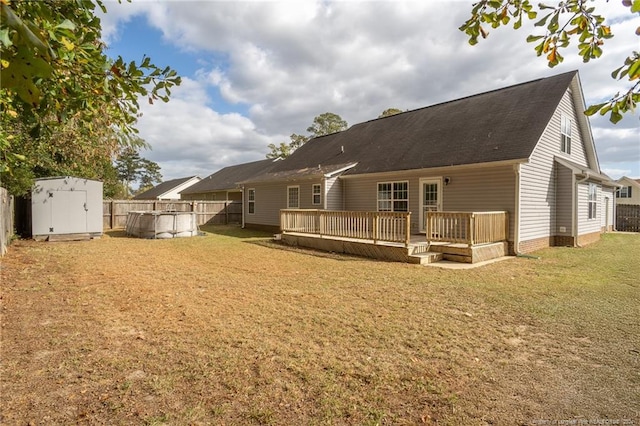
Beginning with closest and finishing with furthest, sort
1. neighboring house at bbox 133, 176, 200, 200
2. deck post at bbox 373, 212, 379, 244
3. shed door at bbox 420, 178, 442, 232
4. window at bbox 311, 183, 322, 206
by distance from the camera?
1. deck post at bbox 373, 212, 379, 244
2. shed door at bbox 420, 178, 442, 232
3. window at bbox 311, 183, 322, 206
4. neighboring house at bbox 133, 176, 200, 200

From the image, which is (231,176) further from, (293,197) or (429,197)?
(429,197)

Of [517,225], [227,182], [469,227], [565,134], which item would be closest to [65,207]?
[469,227]

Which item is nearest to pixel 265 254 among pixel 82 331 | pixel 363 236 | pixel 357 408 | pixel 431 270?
pixel 363 236

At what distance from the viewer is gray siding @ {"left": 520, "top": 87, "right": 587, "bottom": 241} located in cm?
1083

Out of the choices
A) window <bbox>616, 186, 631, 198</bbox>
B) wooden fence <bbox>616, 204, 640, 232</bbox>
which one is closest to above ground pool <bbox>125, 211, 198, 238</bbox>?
wooden fence <bbox>616, 204, 640, 232</bbox>

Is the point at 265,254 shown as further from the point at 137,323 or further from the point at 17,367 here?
the point at 17,367

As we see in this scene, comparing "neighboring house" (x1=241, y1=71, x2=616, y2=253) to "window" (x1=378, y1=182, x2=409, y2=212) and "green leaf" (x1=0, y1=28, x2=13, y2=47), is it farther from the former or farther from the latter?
"green leaf" (x1=0, y1=28, x2=13, y2=47)

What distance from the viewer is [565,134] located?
13.2 meters

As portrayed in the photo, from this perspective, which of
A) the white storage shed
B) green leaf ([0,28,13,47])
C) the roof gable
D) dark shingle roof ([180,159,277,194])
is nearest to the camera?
green leaf ([0,28,13,47])

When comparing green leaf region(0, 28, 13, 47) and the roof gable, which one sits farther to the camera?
the roof gable

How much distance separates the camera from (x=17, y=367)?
3254 mm

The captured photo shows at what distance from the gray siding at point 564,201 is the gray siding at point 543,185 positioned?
0.09m

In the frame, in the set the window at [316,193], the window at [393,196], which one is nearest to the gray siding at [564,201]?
the window at [393,196]

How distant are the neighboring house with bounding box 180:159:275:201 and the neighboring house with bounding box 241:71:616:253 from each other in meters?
13.2
